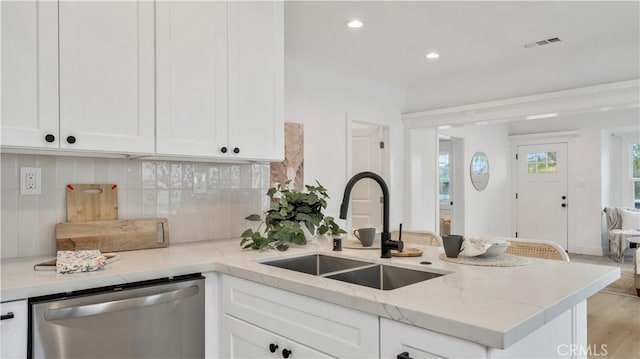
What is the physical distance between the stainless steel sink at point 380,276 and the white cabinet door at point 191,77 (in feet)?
3.10

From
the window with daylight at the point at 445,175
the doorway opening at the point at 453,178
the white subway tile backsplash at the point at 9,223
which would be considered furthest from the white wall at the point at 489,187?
the white subway tile backsplash at the point at 9,223

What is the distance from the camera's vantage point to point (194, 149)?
2109 millimetres

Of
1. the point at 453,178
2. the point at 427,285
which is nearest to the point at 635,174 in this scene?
the point at 453,178

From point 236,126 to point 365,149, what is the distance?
10.5 feet

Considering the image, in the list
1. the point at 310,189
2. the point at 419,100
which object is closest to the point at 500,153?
the point at 419,100

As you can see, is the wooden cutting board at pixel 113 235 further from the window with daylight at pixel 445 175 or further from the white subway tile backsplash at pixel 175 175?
the window with daylight at pixel 445 175

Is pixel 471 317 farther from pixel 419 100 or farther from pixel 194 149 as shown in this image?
pixel 419 100

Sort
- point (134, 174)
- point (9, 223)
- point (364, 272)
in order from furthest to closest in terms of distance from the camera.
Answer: point (134, 174)
point (9, 223)
point (364, 272)

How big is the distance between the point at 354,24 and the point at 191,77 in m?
1.56

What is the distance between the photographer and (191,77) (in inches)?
82.9

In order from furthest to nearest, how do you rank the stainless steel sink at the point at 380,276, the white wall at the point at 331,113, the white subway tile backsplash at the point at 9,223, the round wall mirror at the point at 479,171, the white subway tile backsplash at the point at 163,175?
1. the round wall mirror at the point at 479,171
2. the white wall at the point at 331,113
3. the white subway tile backsplash at the point at 163,175
4. the white subway tile backsplash at the point at 9,223
5. the stainless steel sink at the point at 380,276

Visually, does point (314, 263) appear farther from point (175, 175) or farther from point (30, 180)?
point (30, 180)

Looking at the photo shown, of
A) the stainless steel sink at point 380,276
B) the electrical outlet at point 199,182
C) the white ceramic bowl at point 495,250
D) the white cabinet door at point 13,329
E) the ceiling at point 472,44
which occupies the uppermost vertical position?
the ceiling at point 472,44

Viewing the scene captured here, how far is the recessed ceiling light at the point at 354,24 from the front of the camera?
3137mm
